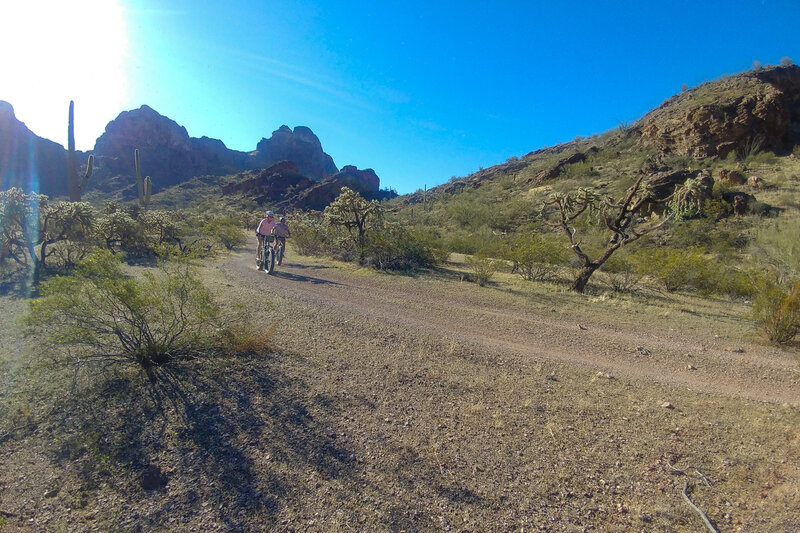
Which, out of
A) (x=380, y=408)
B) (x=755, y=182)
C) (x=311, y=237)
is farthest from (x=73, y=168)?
(x=755, y=182)

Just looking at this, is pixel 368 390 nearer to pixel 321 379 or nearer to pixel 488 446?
pixel 321 379

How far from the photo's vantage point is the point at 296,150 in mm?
114438

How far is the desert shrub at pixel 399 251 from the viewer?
13.3m

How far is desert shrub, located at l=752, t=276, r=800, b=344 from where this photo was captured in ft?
20.8

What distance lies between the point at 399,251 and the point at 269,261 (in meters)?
4.57

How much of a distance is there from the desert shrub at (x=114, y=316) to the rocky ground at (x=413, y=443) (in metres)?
0.35

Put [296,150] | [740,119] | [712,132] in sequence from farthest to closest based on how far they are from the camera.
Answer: [296,150]
[712,132]
[740,119]

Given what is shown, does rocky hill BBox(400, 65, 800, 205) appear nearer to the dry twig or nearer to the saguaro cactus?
the dry twig

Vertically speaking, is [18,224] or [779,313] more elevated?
[18,224]

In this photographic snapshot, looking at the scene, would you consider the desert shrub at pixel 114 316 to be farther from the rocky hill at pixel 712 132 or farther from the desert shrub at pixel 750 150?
the desert shrub at pixel 750 150

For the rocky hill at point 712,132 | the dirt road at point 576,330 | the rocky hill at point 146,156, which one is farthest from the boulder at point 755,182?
the rocky hill at point 146,156

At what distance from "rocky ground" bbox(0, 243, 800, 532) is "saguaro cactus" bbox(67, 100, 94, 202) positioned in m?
22.3

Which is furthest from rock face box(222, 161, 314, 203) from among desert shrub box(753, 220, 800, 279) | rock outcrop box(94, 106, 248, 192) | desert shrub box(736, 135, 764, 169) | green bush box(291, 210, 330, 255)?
desert shrub box(753, 220, 800, 279)

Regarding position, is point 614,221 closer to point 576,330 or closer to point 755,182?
point 576,330
